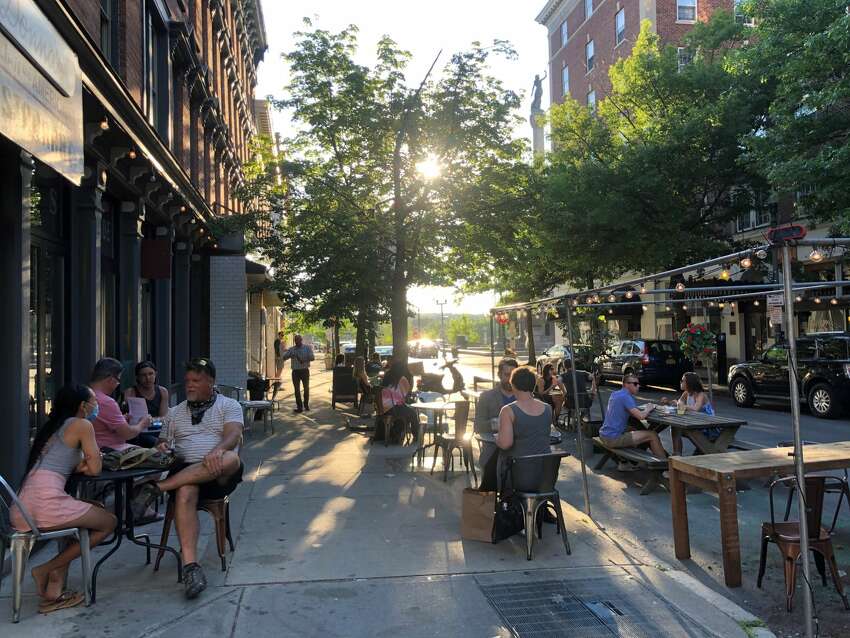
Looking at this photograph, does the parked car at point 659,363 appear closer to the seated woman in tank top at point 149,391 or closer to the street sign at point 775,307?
the street sign at point 775,307

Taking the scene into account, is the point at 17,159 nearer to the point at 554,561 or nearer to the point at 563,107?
the point at 554,561

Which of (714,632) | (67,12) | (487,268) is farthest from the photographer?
(487,268)

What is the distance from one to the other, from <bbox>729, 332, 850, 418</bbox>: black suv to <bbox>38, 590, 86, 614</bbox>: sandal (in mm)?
12975

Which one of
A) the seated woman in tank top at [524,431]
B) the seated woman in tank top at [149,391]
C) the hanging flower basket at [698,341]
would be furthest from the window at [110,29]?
the hanging flower basket at [698,341]

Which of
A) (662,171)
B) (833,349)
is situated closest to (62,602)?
(833,349)

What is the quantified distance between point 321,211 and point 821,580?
12713mm

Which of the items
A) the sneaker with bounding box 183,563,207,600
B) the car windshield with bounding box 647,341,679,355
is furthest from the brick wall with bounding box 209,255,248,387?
the car windshield with bounding box 647,341,679,355

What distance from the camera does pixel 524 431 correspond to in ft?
19.7

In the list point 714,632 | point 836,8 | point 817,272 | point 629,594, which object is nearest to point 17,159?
point 629,594

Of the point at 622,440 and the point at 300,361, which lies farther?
the point at 300,361

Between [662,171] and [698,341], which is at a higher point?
[662,171]

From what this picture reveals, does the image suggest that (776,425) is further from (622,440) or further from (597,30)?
Answer: (597,30)

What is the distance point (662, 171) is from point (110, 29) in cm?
1671

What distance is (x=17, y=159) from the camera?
19.5 feet
